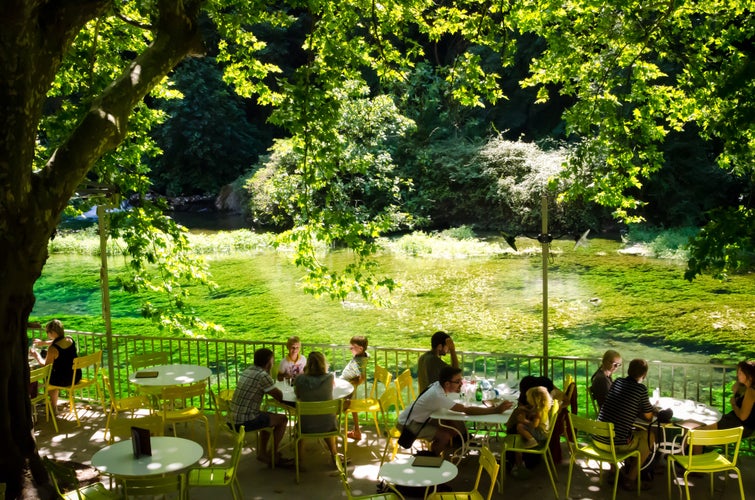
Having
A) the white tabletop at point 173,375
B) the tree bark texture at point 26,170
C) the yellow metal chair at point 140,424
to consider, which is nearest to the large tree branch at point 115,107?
the tree bark texture at point 26,170

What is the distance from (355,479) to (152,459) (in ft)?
7.11

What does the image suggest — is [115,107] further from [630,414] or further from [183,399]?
[630,414]

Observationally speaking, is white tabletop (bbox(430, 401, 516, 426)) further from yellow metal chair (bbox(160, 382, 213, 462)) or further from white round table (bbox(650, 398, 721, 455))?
yellow metal chair (bbox(160, 382, 213, 462))

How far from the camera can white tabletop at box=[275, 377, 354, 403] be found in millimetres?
7896

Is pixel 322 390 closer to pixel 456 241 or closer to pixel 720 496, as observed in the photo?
pixel 720 496

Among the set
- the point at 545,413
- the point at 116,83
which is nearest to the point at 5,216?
the point at 116,83

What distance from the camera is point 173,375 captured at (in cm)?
880

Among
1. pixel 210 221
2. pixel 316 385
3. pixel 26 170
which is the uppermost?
pixel 26 170

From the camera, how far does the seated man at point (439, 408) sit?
23.0ft

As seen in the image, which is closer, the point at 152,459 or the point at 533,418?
the point at 152,459

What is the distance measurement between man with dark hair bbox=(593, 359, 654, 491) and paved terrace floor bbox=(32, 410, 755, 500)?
1.41 ft

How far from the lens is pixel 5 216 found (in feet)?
20.2

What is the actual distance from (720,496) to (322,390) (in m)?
3.98

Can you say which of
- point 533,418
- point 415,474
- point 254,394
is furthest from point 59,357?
point 533,418
